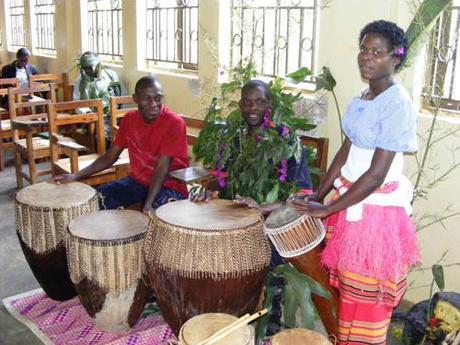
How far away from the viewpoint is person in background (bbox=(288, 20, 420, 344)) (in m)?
1.77

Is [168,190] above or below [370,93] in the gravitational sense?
below

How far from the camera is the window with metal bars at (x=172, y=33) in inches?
170

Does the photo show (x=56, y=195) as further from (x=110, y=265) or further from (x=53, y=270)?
(x=110, y=265)

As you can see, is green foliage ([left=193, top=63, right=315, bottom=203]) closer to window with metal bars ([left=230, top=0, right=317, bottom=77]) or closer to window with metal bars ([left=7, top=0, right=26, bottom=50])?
window with metal bars ([left=230, top=0, right=317, bottom=77])

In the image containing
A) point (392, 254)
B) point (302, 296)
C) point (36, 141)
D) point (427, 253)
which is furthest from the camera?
point (36, 141)

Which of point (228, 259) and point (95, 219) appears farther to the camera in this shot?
point (95, 219)

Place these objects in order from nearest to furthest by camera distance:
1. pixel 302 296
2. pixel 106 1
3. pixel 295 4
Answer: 1. pixel 302 296
2. pixel 295 4
3. pixel 106 1

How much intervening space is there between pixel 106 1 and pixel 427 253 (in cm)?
413

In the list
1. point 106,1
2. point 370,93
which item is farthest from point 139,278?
point 106,1

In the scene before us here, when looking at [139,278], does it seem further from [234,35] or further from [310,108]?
[234,35]

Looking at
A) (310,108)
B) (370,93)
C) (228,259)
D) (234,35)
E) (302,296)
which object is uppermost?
(234,35)

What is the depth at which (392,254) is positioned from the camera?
1870mm

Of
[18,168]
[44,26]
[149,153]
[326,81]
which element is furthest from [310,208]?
[44,26]

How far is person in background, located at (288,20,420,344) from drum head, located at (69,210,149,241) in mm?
720
